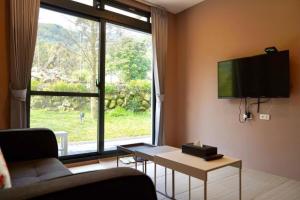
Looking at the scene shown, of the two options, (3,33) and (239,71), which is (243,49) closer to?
(239,71)

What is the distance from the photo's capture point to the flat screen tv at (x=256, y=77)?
285 cm

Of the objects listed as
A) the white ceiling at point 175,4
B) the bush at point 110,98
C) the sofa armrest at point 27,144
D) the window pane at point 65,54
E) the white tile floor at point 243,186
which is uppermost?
the white ceiling at point 175,4

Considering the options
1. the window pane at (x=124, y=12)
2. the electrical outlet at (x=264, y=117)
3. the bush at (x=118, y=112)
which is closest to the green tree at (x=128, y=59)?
the window pane at (x=124, y=12)

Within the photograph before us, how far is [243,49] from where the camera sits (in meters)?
3.44

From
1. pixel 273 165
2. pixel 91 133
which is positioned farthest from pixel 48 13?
pixel 273 165

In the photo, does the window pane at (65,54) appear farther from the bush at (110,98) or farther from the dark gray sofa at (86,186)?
the dark gray sofa at (86,186)

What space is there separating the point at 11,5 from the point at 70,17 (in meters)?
0.82

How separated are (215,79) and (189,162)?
2.28 meters

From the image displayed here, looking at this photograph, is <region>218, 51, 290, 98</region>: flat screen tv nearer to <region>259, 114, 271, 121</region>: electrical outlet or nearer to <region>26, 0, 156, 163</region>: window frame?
<region>259, 114, 271, 121</region>: electrical outlet

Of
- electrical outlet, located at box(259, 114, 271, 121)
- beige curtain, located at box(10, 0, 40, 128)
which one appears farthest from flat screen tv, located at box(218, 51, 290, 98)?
beige curtain, located at box(10, 0, 40, 128)

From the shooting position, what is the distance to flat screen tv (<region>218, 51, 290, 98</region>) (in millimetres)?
2852

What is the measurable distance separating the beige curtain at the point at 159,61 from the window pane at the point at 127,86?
204 millimetres

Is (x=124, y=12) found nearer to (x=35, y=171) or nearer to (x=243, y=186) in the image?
(x=35, y=171)

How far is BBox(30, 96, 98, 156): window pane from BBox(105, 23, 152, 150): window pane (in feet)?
0.97
